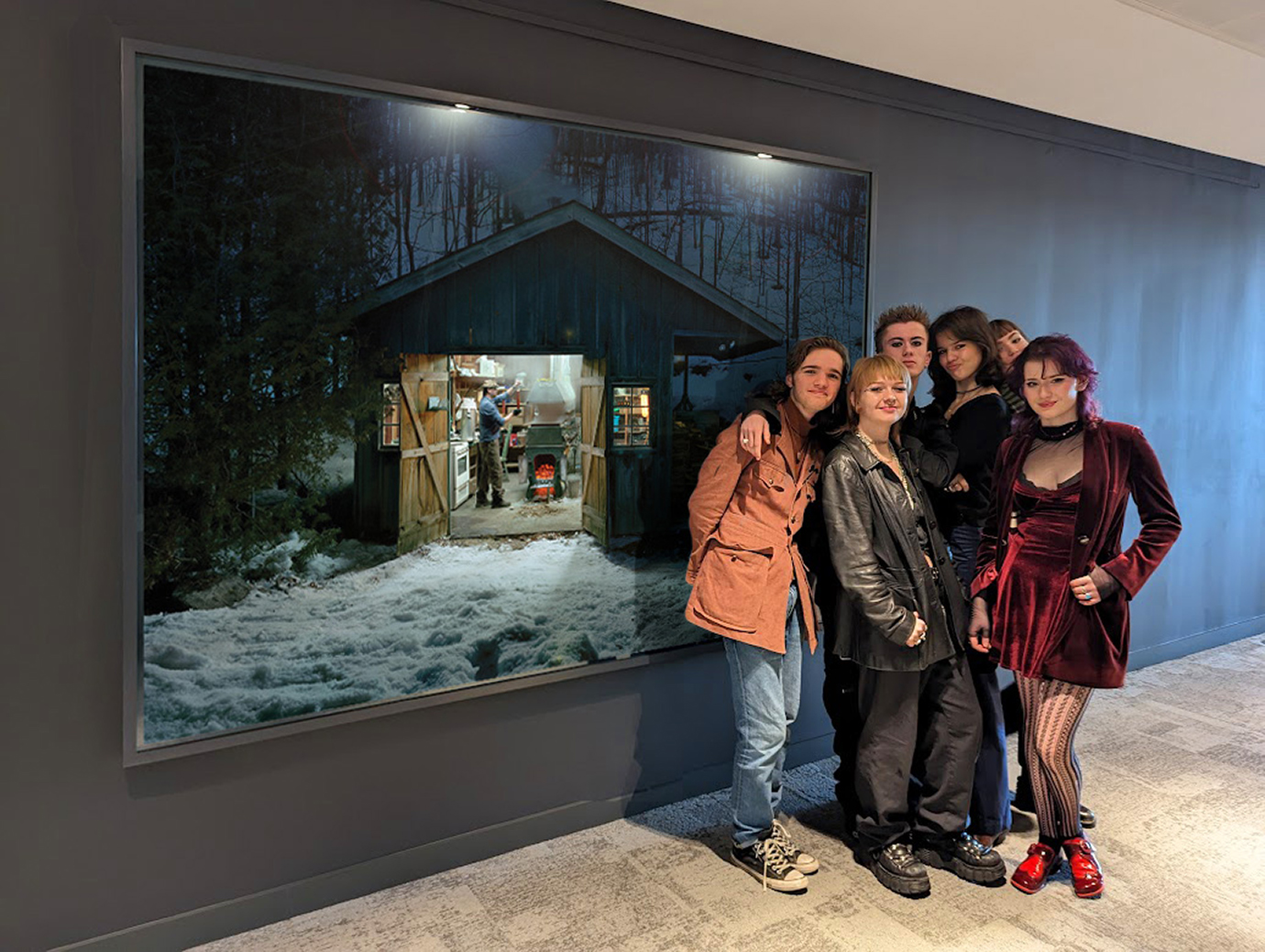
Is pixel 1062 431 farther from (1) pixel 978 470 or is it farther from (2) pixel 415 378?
(2) pixel 415 378

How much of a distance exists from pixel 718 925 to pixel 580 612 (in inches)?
39.1

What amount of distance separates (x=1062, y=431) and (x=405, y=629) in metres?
2.01

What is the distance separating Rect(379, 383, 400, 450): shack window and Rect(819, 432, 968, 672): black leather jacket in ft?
4.09

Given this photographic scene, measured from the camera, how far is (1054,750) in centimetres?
262

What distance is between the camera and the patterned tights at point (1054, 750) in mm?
2600

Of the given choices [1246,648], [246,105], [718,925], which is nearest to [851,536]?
[718,925]

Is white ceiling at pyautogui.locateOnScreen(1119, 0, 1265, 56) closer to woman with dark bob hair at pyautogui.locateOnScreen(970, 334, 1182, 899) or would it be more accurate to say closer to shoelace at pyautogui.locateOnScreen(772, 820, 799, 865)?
woman with dark bob hair at pyautogui.locateOnScreen(970, 334, 1182, 899)

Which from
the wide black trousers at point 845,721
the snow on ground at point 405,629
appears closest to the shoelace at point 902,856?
the wide black trousers at point 845,721

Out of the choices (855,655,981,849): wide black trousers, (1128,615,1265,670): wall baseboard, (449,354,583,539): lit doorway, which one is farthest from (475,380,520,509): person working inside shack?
(1128,615,1265,670): wall baseboard

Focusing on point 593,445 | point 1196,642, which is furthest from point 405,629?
point 1196,642

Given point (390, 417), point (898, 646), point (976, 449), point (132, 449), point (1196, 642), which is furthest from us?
point (1196, 642)

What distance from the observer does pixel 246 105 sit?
224 cm

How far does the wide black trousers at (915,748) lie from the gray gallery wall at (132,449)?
0.70m

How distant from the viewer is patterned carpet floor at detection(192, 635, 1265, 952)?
2.38 meters
